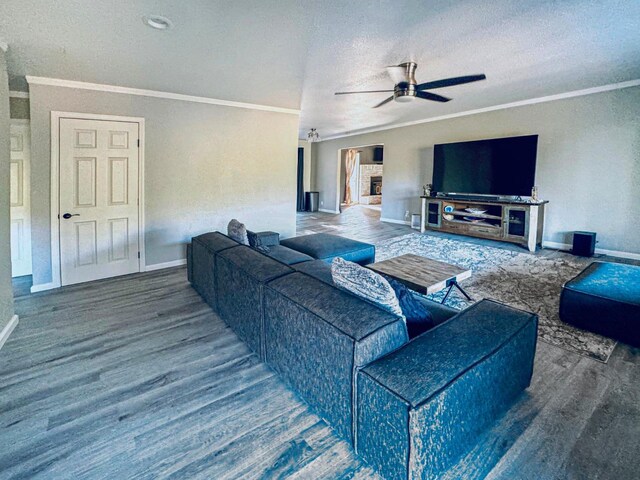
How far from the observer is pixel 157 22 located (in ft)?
8.91

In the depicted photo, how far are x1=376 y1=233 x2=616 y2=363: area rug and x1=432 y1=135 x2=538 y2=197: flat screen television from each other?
4.28ft

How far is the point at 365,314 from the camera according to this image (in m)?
1.62

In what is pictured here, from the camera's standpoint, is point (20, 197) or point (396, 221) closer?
point (20, 197)

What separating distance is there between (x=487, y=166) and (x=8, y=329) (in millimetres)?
7437

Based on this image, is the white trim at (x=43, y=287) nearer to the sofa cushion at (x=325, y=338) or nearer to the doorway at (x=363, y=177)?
the sofa cushion at (x=325, y=338)

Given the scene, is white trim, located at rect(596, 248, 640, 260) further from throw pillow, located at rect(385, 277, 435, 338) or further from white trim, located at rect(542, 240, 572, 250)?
throw pillow, located at rect(385, 277, 435, 338)

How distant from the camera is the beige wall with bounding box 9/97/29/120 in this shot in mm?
4344

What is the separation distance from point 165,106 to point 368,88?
2.88 m

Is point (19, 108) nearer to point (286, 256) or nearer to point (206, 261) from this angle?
point (206, 261)

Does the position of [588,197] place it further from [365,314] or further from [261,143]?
[365,314]

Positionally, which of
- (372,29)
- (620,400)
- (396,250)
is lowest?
(620,400)

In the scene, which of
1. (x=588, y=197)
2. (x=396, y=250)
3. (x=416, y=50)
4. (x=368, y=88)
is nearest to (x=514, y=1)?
(x=416, y=50)

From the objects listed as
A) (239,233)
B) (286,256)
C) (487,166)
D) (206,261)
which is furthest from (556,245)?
(206,261)

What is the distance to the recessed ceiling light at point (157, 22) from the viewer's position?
2631 millimetres
